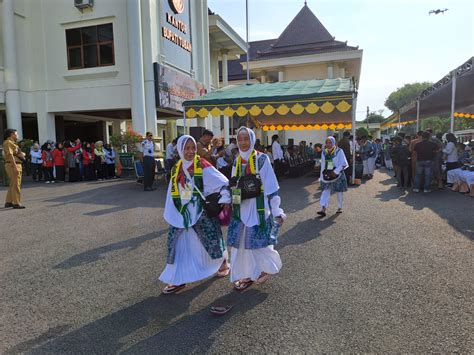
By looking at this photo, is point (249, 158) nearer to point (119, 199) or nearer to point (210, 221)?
point (210, 221)

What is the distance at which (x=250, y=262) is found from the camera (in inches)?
155

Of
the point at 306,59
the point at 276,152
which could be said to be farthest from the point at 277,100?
the point at 306,59

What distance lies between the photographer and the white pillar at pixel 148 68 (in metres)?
16.5

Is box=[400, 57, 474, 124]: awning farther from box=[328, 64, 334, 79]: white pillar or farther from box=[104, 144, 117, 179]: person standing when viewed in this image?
box=[104, 144, 117, 179]: person standing

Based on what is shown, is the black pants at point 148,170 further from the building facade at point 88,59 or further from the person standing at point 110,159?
the building facade at point 88,59

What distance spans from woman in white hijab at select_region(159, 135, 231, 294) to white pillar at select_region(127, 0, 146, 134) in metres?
13.4

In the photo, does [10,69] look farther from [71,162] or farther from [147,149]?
[147,149]

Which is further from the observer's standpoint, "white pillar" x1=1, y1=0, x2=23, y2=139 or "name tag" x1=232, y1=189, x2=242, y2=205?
"white pillar" x1=1, y1=0, x2=23, y2=139

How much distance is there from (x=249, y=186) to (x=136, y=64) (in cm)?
1415

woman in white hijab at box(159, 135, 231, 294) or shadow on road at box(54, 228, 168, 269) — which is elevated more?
woman in white hijab at box(159, 135, 231, 294)

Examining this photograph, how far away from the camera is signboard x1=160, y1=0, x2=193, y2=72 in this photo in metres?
18.2

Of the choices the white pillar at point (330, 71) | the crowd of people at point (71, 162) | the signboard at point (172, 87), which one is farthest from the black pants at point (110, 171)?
the white pillar at point (330, 71)

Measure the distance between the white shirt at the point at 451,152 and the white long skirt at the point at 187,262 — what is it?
1010cm

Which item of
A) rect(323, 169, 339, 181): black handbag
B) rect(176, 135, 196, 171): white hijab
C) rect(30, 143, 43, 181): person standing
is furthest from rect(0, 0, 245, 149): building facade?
rect(176, 135, 196, 171): white hijab
